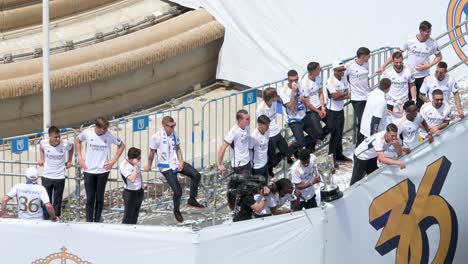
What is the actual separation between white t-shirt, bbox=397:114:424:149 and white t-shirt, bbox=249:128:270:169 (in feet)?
4.70

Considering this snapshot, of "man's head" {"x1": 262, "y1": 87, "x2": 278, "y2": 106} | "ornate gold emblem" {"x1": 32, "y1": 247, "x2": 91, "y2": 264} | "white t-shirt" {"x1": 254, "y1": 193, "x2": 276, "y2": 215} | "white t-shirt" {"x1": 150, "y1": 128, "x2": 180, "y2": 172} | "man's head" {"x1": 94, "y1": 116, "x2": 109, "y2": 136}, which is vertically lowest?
"ornate gold emblem" {"x1": 32, "y1": 247, "x2": 91, "y2": 264}

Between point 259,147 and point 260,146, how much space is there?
0.05 feet

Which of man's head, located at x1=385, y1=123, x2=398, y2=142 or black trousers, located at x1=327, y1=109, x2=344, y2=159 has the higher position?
man's head, located at x1=385, y1=123, x2=398, y2=142

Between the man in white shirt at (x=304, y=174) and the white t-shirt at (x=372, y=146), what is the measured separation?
0.69 m

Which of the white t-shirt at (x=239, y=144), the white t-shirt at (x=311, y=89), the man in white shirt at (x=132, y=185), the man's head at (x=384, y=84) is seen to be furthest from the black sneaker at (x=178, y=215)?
the man's head at (x=384, y=84)

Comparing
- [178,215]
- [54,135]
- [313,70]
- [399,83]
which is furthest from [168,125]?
[399,83]

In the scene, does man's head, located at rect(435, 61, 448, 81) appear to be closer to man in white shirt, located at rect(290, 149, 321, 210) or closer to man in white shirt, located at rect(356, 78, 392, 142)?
man in white shirt, located at rect(356, 78, 392, 142)

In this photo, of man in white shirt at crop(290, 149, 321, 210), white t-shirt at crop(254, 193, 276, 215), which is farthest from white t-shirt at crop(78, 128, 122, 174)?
man in white shirt at crop(290, 149, 321, 210)

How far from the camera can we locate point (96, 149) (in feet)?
49.3

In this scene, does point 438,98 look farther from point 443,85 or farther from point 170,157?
point 170,157

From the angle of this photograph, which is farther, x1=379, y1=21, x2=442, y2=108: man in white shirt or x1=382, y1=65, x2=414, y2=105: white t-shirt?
x1=379, y1=21, x2=442, y2=108: man in white shirt

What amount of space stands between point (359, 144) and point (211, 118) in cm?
275

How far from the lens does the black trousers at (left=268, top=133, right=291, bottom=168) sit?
15742mm

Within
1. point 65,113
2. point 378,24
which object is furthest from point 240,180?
Answer: point 378,24
